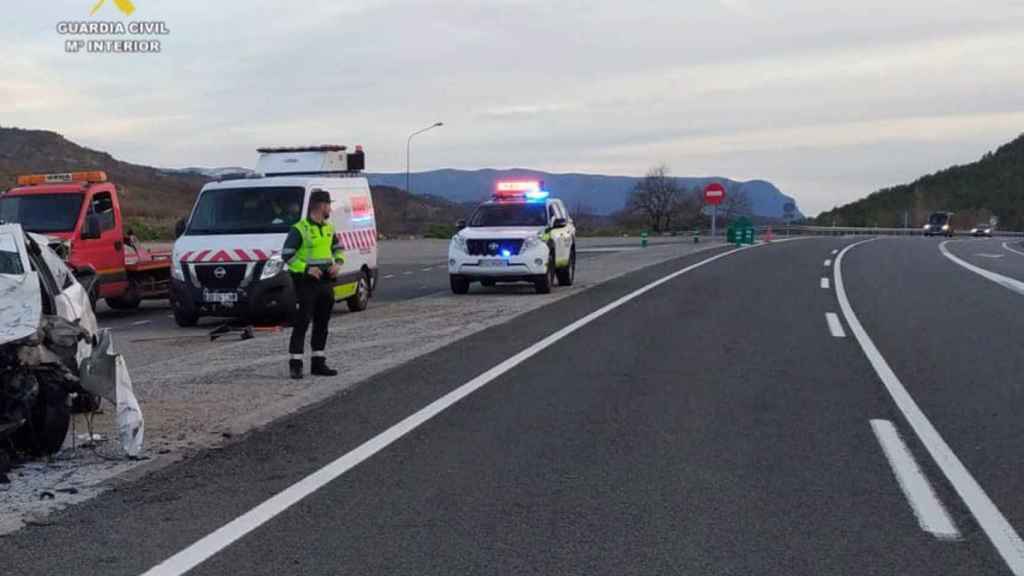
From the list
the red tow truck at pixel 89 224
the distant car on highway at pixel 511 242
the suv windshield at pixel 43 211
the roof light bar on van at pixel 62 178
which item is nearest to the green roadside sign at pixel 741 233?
the distant car on highway at pixel 511 242

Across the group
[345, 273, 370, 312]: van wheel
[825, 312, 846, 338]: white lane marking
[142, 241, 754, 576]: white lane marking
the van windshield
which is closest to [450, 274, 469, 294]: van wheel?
[345, 273, 370, 312]: van wheel

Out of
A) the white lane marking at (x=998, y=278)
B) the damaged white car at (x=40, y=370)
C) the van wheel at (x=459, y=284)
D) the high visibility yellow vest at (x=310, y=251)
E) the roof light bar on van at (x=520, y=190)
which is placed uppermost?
the roof light bar on van at (x=520, y=190)

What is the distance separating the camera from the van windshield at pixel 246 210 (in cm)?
1841

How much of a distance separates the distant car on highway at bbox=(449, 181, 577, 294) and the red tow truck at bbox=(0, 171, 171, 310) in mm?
6154

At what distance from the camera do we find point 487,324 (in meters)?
17.5

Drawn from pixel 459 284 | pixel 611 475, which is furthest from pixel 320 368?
pixel 459 284

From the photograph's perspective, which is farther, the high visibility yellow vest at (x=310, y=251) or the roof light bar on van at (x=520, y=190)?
the roof light bar on van at (x=520, y=190)

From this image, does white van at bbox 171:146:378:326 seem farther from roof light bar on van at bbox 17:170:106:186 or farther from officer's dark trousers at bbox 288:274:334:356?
officer's dark trousers at bbox 288:274:334:356

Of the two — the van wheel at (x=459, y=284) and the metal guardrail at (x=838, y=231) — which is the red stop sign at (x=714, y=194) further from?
the metal guardrail at (x=838, y=231)

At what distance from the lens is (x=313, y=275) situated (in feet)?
38.7

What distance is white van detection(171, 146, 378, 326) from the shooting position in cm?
1750

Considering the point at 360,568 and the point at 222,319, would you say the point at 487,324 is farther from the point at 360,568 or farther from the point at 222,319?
the point at 360,568

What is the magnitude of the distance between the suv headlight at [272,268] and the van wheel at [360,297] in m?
2.96

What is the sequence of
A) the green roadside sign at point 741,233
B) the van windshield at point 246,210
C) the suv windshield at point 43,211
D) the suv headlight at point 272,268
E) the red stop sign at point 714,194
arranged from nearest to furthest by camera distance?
the suv headlight at point 272,268, the van windshield at point 246,210, the suv windshield at point 43,211, the red stop sign at point 714,194, the green roadside sign at point 741,233
